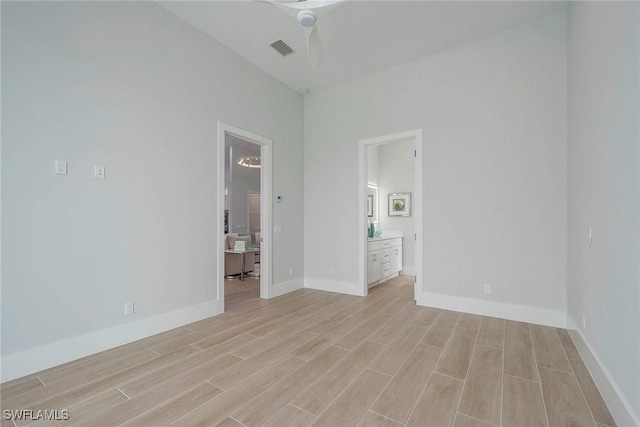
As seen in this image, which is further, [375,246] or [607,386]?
[375,246]

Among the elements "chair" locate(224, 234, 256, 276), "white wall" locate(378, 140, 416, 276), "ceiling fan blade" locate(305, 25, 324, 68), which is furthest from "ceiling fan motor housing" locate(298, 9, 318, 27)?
"chair" locate(224, 234, 256, 276)

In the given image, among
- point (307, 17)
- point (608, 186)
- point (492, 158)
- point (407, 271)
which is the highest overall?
point (307, 17)

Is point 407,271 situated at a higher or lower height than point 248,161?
lower

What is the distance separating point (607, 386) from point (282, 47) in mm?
4442

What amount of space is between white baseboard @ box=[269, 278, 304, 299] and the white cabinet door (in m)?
1.21

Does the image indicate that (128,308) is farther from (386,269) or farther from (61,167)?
(386,269)

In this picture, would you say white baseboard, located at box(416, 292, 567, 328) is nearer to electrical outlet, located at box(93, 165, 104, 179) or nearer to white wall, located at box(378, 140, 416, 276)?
white wall, located at box(378, 140, 416, 276)

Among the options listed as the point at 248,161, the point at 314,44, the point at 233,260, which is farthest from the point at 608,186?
the point at 248,161

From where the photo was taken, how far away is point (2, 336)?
2006 mm

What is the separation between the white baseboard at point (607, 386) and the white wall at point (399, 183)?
12.1ft

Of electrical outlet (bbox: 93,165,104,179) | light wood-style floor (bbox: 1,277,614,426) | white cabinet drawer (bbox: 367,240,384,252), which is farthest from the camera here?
white cabinet drawer (bbox: 367,240,384,252)

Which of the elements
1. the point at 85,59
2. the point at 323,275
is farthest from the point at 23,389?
the point at 323,275

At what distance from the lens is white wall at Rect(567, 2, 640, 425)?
1.44 meters

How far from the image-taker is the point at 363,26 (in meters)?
3.24
